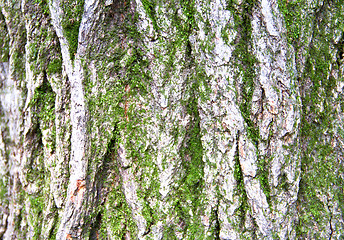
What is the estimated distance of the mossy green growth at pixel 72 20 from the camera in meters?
1.37

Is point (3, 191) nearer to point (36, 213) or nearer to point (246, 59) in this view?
point (36, 213)

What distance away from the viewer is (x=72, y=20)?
1.38 meters

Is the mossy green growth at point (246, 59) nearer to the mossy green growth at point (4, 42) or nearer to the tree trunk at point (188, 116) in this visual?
the tree trunk at point (188, 116)

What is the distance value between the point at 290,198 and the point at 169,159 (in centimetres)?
66

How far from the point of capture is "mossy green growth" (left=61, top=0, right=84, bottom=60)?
1368 mm

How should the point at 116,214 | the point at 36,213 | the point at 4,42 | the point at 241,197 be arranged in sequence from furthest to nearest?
the point at 4,42
the point at 36,213
the point at 116,214
the point at 241,197

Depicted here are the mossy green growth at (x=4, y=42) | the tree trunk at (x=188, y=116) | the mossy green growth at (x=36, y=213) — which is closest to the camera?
the tree trunk at (x=188, y=116)

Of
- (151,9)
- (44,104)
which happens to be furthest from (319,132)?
(44,104)

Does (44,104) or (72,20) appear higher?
(72,20)

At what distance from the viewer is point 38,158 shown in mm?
1606

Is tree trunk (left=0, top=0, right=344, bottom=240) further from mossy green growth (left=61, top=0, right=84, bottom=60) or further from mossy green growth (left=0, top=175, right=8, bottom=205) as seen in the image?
mossy green growth (left=0, top=175, right=8, bottom=205)

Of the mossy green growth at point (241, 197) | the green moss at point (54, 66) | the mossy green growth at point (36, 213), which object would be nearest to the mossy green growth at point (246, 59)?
the mossy green growth at point (241, 197)

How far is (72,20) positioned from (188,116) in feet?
2.55

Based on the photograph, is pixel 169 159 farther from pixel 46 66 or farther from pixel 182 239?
pixel 46 66
